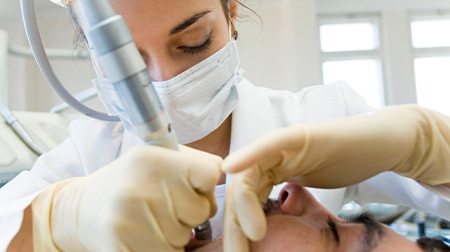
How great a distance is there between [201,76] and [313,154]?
0.45 meters

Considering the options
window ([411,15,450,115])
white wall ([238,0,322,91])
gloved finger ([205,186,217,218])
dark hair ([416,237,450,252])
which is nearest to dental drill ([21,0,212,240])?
gloved finger ([205,186,217,218])

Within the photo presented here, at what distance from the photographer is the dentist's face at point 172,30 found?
928mm

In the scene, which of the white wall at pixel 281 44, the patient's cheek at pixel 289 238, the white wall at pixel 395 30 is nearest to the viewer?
the patient's cheek at pixel 289 238

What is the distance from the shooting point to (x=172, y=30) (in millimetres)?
945

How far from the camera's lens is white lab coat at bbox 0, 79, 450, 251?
1.09m

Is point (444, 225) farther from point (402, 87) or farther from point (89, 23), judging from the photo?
point (402, 87)

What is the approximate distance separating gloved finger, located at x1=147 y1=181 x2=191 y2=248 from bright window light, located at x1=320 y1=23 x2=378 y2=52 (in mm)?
4881

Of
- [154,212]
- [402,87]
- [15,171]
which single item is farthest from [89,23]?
[402,87]

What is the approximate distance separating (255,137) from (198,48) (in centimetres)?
29

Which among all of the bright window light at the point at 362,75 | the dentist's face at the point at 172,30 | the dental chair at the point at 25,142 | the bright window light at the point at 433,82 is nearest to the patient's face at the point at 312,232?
the dentist's face at the point at 172,30

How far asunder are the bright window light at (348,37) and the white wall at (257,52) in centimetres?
80

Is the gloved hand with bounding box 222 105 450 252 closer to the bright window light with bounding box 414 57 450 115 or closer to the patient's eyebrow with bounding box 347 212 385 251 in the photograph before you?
the patient's eyebrow with bounding box 347 212 385 251

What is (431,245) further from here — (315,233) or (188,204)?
(188,204)

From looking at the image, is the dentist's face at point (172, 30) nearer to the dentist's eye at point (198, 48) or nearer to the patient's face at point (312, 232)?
the dentist's eye at point (198, 48)
